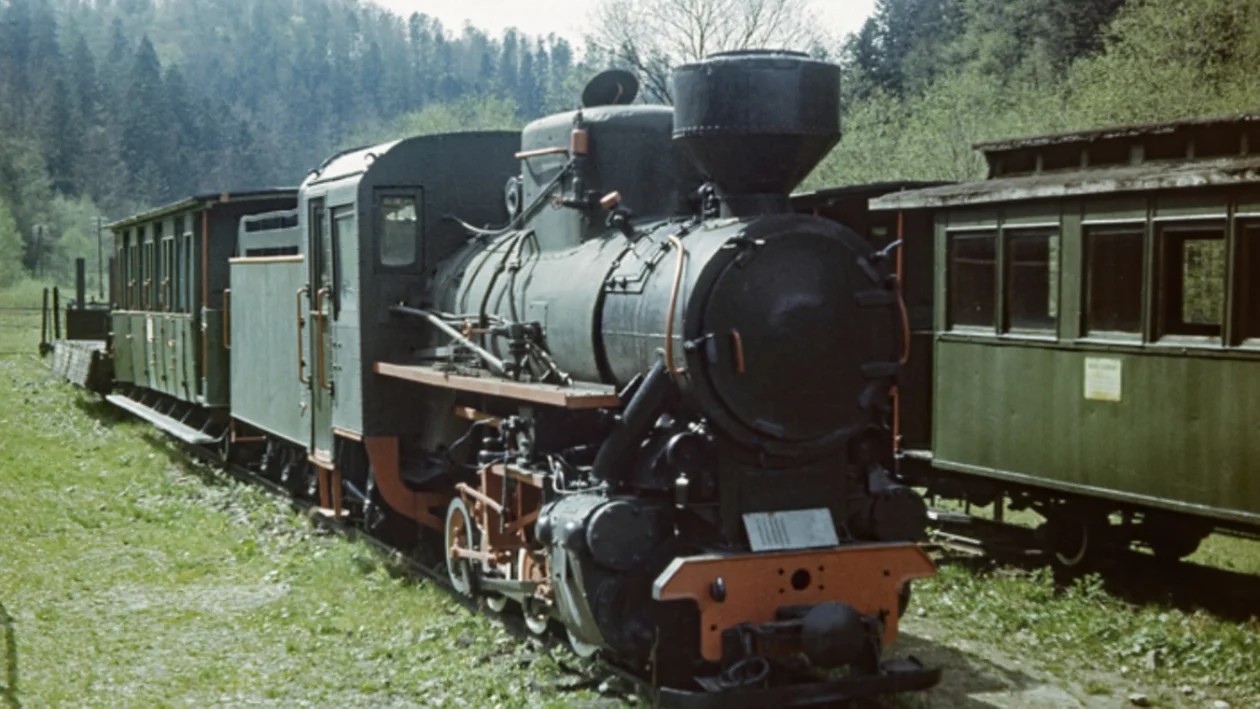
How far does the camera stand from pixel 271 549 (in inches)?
422

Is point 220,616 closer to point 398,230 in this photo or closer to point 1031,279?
point 398,230

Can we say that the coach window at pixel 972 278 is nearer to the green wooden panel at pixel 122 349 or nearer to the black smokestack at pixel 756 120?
the black smokestack at pixel 756 120

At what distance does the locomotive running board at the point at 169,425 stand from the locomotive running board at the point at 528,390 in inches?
257

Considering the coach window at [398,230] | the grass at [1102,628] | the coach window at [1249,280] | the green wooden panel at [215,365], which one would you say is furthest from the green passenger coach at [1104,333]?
the green wooden panel at [215,365]

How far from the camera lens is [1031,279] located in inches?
384

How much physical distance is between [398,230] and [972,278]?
4.30 metres

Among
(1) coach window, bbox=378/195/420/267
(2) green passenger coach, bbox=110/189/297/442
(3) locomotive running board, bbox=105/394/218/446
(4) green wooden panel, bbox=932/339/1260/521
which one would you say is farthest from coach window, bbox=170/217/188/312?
(4) green wooden panel, bbox=932/339/1260/521

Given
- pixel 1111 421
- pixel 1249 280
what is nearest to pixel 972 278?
pixel 1111 421

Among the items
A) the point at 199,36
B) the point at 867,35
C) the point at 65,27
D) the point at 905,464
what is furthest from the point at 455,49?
the point at 905,464

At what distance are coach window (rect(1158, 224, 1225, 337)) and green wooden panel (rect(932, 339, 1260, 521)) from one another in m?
0.25

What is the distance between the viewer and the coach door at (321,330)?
10.5 metres

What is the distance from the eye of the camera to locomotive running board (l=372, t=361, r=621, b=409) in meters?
6.55

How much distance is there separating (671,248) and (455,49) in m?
144

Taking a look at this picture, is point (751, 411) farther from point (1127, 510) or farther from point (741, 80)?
point (1127, 510)
